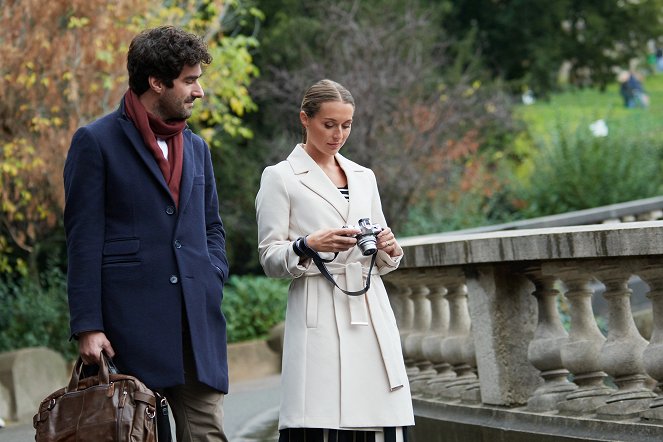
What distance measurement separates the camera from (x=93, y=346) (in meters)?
4.44

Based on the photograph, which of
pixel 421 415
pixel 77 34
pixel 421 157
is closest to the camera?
pixel 421 415

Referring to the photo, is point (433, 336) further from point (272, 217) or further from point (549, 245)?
point (272, 217)

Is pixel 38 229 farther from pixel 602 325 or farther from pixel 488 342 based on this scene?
pixel 488 342

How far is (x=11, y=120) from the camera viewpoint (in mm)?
13453

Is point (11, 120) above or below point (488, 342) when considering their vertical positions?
above

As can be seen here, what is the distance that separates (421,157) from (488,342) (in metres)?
13.5

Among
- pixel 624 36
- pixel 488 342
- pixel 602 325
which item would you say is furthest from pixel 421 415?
pixel 624 36

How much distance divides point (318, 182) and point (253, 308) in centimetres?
1180

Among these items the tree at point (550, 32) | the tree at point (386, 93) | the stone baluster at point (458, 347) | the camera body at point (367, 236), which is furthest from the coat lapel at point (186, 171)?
the tree at point (550, 32)

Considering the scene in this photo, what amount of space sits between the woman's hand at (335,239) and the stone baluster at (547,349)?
1.76 m

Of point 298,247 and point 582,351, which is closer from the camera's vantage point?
point 298,247

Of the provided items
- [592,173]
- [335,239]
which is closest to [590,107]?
[592,173]

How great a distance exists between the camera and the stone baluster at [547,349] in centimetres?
623

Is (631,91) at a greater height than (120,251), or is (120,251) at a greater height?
(631,91)
